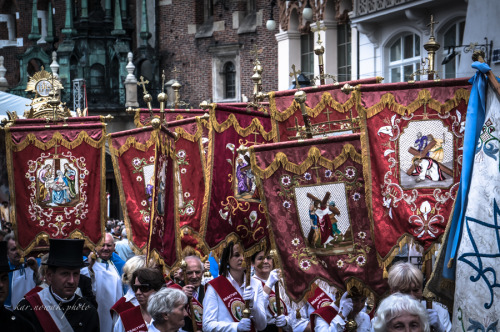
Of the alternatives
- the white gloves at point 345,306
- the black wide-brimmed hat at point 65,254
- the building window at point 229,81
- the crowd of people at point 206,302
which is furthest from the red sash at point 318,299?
the building window at point 229,81

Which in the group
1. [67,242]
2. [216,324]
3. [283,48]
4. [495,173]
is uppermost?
[283,48]

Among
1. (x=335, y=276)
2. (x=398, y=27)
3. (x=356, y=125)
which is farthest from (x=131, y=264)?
(x=398, y=27)

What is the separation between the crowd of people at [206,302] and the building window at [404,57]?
40.1 feet

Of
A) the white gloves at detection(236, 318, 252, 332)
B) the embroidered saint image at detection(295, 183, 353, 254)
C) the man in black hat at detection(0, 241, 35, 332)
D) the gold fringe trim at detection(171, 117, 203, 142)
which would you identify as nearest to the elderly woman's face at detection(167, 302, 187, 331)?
the man in black hat at detection(0, 241, 35, 332)

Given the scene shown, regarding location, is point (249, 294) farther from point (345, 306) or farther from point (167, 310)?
point (167, 310)

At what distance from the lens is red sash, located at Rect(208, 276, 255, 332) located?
364 inches

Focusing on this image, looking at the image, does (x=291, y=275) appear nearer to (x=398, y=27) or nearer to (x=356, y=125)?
(x=356, y=125)

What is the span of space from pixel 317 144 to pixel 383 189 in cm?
71

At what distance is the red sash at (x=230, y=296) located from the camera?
9.24 meters

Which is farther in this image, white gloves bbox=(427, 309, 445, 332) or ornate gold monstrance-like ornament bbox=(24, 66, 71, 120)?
ornate gold monstrance-like ornament bbox=(24, 66, 71, 120)

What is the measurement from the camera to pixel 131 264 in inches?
364

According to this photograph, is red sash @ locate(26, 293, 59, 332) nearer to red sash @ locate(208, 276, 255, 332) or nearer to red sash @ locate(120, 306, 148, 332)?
red sash @ locate(120, 306, 148, 332)

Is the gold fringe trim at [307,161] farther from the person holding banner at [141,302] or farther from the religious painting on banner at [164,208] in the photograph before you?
the religious painting on banner at [164,208]

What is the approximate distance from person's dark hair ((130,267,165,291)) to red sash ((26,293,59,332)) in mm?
829
